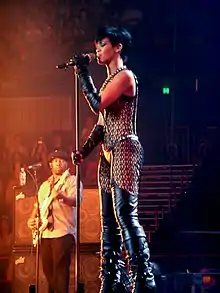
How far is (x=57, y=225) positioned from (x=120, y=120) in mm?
2145

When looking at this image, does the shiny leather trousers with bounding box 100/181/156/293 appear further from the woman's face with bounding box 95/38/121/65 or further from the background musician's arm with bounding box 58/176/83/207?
the background musician's arm with bounding box 58/176/83/207

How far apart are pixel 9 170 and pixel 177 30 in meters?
1.99

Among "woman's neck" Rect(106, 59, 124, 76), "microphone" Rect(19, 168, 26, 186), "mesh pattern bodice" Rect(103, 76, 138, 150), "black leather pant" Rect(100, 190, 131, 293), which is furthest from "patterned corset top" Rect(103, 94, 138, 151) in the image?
"microphone" Rect(19, 168, 26, 186)

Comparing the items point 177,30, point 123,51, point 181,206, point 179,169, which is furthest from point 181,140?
point 123,51

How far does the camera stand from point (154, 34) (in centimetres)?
545

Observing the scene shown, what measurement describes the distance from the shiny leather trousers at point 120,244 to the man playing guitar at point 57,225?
186 centimetres

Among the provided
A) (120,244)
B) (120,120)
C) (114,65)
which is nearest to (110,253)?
(120,244)

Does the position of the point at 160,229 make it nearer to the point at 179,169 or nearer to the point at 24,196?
the point at 179,169

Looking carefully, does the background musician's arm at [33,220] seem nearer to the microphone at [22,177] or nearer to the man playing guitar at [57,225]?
the man playing guitar at [57,225]

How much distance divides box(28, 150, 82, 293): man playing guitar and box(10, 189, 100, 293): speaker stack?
0.32 feet

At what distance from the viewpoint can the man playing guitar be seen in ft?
14.4

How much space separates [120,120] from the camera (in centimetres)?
244

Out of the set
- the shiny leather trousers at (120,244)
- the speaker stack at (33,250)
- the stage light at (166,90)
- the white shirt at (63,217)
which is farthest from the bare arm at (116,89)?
the stage light at (166,90)

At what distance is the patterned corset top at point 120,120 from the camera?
243 cm
